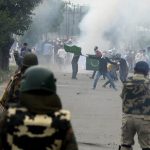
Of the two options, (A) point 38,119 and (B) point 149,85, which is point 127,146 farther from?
(A) point 38,119

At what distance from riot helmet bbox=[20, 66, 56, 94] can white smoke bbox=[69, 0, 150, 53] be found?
128 feet

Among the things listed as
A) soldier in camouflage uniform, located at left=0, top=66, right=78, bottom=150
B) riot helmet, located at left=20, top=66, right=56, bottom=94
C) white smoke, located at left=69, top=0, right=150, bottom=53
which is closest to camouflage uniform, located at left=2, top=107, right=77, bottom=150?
soldier in camouflage uniform, located at left=0, top=66, right=78, bottom=150

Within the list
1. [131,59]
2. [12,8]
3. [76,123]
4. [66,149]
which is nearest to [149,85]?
[66,149]

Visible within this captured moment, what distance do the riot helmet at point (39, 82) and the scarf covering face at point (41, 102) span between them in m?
0.03

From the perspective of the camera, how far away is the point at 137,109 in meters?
8.35

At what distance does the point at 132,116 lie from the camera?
834 cm

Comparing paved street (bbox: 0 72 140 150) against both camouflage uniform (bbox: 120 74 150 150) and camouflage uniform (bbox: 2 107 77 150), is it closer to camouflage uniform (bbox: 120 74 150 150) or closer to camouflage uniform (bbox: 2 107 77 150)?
camouflage uniform (bbox: 120 74 150 150)

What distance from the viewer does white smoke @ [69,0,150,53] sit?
145ft

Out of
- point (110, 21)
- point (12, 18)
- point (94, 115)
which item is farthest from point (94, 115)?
point (110, 21)

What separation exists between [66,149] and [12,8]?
23.8 meters

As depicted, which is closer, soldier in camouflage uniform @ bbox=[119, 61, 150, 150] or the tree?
soldier in camouflage uniform @ bbox=[119, 61, 150, 150]

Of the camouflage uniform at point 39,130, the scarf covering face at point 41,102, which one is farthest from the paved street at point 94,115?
the scarf covering face at point 41,102

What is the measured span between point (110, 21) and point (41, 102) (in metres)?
41.6

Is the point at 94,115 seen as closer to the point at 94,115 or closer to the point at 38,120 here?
the point at 94,115
